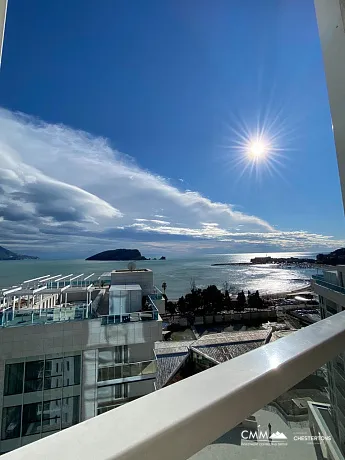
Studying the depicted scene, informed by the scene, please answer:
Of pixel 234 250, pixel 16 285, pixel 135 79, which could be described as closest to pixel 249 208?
pixel 234 250

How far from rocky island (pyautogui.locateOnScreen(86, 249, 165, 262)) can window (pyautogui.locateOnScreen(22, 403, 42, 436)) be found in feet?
10.8

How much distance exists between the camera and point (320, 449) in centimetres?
41

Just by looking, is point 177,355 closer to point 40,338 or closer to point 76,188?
point 40,338

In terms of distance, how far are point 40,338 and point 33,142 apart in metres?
4.37

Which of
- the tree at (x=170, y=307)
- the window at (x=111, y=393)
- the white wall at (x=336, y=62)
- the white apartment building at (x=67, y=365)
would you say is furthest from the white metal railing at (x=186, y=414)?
Answer: the tree at (x=170, y=307)

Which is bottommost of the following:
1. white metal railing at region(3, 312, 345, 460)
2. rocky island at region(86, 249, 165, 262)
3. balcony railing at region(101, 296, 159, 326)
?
balcony railing at region(101, 296, 159, 326)

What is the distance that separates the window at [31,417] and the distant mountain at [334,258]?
12.8 ft

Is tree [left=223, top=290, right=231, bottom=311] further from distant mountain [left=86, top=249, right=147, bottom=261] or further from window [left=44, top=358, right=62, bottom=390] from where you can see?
window [left=44, top=358, right=62, bottom=390]

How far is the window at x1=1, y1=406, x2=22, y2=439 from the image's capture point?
255cm

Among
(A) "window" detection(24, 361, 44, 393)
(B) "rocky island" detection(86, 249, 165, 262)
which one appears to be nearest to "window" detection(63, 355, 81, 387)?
(A) "window" detection(24, 361, 44, 393)

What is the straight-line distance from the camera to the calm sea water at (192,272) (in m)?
4.40

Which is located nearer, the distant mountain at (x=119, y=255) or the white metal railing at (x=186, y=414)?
the white metal railing at (x=186, y=414)

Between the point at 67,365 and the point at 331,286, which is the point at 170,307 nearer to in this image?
the point at 67,365

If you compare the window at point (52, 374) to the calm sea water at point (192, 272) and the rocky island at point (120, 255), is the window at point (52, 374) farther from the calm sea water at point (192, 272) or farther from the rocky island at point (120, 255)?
the rocky island at point (120, 255)
